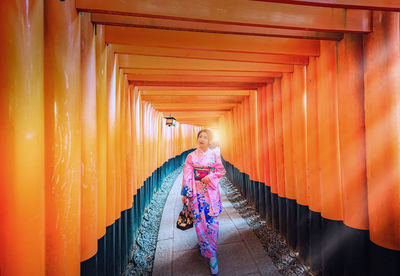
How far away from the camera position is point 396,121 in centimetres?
175

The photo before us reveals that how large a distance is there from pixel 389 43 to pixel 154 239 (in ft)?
16.0

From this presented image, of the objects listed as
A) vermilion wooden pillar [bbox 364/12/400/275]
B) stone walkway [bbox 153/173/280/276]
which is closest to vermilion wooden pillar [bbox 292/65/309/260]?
stone walkway [bbox 153/173/280/276]

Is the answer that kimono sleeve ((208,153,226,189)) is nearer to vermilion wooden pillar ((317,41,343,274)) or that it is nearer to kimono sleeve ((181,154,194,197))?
kimono sleeve ((181,154,194,197))

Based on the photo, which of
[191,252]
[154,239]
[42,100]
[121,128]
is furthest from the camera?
[154,239]

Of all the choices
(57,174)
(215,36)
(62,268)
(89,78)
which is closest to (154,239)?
(62,268)

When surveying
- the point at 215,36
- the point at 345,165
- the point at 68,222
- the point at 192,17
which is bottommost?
the point at 68,222

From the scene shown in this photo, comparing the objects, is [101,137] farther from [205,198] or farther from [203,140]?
[205,198]

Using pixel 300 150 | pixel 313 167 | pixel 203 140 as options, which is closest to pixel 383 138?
pixel 313 167

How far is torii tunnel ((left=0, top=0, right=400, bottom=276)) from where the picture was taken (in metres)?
1.05

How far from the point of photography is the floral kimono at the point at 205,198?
308cm

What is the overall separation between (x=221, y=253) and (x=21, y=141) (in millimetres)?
3499

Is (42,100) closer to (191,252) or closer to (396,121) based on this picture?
(396,121)

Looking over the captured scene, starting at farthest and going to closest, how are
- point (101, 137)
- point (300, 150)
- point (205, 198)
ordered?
point (205, 198), point (300, 150), point (101, 137)

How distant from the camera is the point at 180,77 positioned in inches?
139
